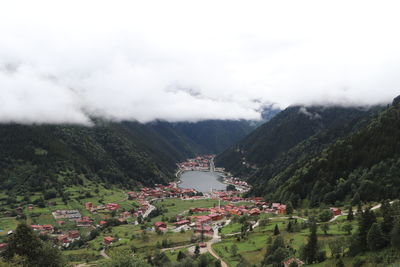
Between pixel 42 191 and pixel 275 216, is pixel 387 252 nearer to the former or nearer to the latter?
pixel 275 216

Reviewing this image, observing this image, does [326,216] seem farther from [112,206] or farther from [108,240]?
[112,206]

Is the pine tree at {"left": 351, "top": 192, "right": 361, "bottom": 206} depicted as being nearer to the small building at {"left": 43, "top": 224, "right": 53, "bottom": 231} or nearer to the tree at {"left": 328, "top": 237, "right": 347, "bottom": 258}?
the tree at {"left": 328, "top": 237, "right": 347, "bottom": 258}

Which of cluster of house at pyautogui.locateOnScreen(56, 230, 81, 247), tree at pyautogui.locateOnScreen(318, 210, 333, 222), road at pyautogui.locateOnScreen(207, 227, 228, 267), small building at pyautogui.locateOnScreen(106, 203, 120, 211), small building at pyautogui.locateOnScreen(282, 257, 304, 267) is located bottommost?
cluster of house at pyautogui.locateOnScreen(56, 230, 81, 247)

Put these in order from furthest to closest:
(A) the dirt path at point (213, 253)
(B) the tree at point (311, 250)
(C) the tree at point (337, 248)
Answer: (A) the dirt path at point (213, 253) → (B) the tree at point (311, 250) → (C) the tree at point (337, 248)

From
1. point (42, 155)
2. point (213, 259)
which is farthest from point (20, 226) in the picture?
point (42, 155)

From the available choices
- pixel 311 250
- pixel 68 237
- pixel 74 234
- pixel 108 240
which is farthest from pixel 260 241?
pixel 68 237

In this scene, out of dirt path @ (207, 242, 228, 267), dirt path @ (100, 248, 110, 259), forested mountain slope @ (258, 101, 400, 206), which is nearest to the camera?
dirt path @ (207, 242, 228, 267)

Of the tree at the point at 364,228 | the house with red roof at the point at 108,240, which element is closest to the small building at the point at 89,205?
the house with red roof at the point at 108,240

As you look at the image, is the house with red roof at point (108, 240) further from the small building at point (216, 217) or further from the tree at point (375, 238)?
the tree at point (375, 238)

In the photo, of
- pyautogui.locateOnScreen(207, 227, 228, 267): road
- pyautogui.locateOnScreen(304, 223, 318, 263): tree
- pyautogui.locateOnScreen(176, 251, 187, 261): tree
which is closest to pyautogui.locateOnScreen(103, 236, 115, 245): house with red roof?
pyautogui.locateOnScreen(207, 227, 228, 267): road

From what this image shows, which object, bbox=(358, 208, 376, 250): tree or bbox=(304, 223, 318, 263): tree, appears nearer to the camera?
bbox=(358, 208, 376, 250): tree
